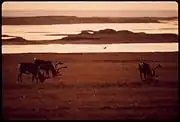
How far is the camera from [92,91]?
1.39 meters

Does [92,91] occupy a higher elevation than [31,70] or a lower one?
lower

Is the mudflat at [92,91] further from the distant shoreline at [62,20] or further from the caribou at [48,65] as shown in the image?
the distant shoreline at [62,20]

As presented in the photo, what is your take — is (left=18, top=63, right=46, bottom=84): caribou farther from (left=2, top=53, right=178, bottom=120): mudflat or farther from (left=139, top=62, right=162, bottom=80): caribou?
(left=139, top=62, right=162, bottom=80): caribou

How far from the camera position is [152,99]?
1.39 metres

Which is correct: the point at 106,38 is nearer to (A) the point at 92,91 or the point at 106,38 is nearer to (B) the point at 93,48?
(B) the point at 93,48

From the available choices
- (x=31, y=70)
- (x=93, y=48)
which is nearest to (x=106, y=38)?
(x=93, y=48)

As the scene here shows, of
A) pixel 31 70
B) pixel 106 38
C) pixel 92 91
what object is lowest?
pixel 92 91

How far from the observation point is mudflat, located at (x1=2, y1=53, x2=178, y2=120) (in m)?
1.38

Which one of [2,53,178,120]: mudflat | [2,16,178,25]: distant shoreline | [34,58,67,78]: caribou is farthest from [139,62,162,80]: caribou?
[34,58,67,78]: caribou

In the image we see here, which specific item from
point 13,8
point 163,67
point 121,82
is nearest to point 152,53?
point 163,67

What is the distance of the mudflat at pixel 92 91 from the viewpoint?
54.4 inches

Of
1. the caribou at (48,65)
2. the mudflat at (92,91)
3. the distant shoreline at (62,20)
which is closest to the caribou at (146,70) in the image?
the mudflat at (92,91)

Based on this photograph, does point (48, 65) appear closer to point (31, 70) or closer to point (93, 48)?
point (31, 70)

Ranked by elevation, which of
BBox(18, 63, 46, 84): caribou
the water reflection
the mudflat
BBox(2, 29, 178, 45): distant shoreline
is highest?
BBox(2, 29, 178, 45): distant shoreline
